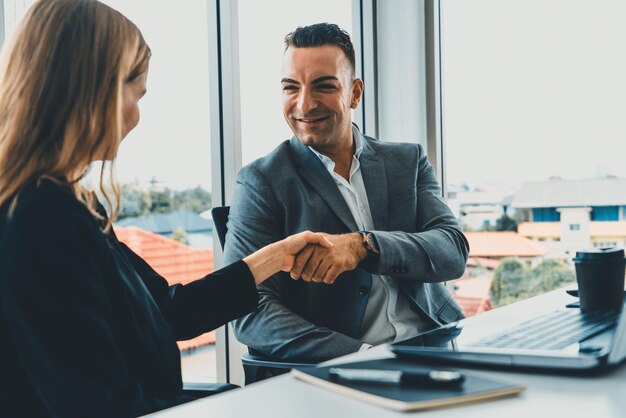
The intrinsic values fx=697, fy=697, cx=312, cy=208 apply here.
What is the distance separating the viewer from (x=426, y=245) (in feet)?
6.81

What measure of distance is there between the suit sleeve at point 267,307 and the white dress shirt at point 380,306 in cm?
24

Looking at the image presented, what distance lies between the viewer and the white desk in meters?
0.83

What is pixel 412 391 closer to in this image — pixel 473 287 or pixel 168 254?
pixel 168 254

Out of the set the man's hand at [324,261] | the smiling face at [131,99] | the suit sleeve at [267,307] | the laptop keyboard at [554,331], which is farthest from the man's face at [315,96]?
the laptop keyboard at [554,331]

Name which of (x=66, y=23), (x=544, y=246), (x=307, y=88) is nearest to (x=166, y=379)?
(x=66, y=23)

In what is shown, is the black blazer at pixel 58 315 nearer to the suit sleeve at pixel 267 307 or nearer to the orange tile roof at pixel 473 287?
the suit sleeve at pixel 267 307

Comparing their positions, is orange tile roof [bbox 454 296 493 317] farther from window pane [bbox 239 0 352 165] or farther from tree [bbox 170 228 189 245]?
tree [bbox 170 228 189 245]

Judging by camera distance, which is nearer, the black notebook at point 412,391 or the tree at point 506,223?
the black notebook at point 412,391

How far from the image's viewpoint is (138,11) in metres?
2.30

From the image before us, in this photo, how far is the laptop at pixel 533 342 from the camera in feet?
3.33

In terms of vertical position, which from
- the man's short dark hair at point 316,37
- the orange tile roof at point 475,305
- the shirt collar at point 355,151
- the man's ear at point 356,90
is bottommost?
Result: the orange tile roof at point 475,305

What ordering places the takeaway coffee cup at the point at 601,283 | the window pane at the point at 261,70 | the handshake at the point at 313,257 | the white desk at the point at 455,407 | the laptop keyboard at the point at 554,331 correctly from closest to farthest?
the white desk at the point at 455,407, the laptop keyboard at the point at 554,331, the takeaway coffee cup at the point at 601,283, the handshake at the point at 313,257, the window pane at the point at 261,70

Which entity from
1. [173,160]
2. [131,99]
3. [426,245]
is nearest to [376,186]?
[426,245]

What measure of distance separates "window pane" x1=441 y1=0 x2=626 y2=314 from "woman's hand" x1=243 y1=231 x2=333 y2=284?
6.09 ft
